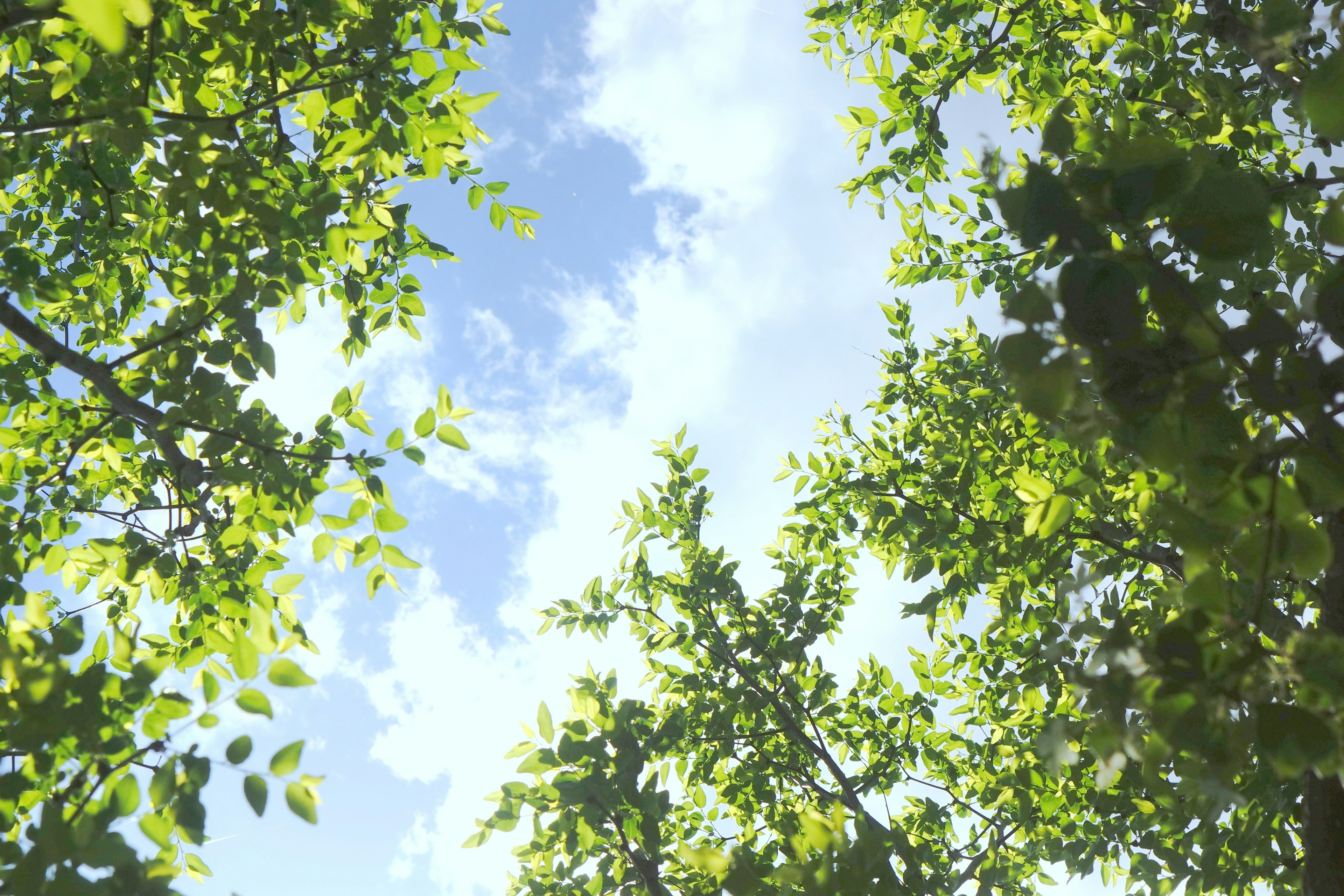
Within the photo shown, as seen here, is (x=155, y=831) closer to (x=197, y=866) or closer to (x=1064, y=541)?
(x=197, y=866)

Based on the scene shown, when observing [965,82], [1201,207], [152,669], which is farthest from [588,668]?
[965,82]

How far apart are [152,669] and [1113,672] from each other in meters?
1.84

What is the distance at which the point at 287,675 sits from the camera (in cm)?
154

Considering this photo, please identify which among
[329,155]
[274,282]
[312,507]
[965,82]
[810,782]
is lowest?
[810,782]

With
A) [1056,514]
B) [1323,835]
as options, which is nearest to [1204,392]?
[1056,514]

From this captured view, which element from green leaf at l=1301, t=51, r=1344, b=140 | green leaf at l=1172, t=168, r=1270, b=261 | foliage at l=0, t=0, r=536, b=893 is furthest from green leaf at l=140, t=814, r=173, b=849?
green leaf at l=1301, t=51, r=1344, b=140

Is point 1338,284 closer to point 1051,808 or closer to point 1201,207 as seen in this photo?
point 1201,207

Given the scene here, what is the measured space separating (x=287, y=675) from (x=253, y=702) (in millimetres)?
76

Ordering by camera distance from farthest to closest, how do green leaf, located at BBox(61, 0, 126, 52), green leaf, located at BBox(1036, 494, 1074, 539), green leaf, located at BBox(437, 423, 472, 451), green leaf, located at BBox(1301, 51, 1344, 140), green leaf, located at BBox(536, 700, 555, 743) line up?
green leaf, located at BBox(437, 423, 472, 451) → green leaf, located at BBox(536, 700, 555, 743) → green leaf, located at BBox(1036, 494, 1074, 539) → green leaf, located at BBox(61, 0, 126, 52) → green leaf, located at BBox(1301, 51, 1344, 140)

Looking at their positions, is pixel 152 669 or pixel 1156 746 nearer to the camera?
pixel 1156 746

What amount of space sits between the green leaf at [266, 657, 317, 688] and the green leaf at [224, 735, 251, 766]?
0.40ft

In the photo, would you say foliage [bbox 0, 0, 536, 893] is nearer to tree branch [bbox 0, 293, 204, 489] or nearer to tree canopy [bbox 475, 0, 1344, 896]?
tree branch [bbox 0, 293, 204, 489]

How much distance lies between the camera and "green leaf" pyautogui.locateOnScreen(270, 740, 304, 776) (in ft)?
4.92

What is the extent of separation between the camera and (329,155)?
9.09 feet
